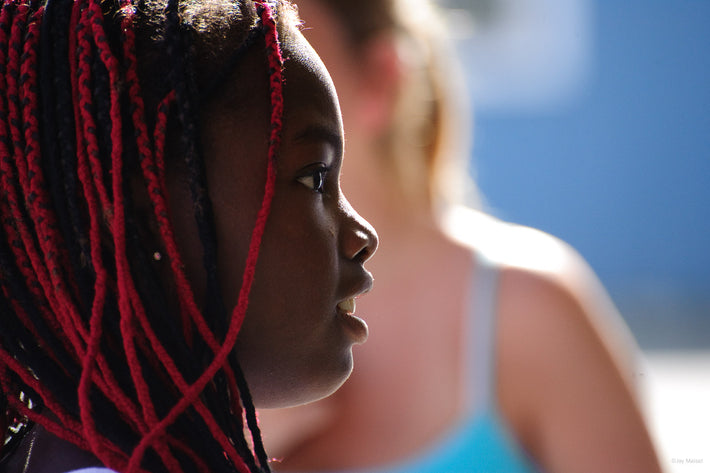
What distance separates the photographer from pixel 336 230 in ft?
3.39

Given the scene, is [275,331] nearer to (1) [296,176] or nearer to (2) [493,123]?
(1) [296,176]

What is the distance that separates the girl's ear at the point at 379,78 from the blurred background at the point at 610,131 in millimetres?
5119

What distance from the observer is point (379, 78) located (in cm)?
178

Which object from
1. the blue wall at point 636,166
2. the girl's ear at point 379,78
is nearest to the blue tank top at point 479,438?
the girl's ear at point 379,78

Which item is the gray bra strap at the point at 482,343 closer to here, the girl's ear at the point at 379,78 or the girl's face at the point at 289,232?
the girl's ear at the point at 379,78

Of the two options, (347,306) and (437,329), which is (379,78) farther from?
(347,306)

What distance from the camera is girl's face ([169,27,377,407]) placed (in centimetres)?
93

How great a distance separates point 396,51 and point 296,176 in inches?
36.0

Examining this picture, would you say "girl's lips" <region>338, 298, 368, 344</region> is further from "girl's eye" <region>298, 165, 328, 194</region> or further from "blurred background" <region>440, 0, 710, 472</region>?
"blurred background" <region>440, 0, 710, 472</region>

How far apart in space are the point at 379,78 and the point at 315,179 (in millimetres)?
829

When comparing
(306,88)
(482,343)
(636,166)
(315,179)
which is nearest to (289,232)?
(315,179)

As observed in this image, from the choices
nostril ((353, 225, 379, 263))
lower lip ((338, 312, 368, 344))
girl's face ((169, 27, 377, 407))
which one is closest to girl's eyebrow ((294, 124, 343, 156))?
girl's face ((169, 27, 377, 407))

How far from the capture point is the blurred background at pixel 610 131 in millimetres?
6945

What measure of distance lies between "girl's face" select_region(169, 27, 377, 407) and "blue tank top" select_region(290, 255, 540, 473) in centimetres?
69
